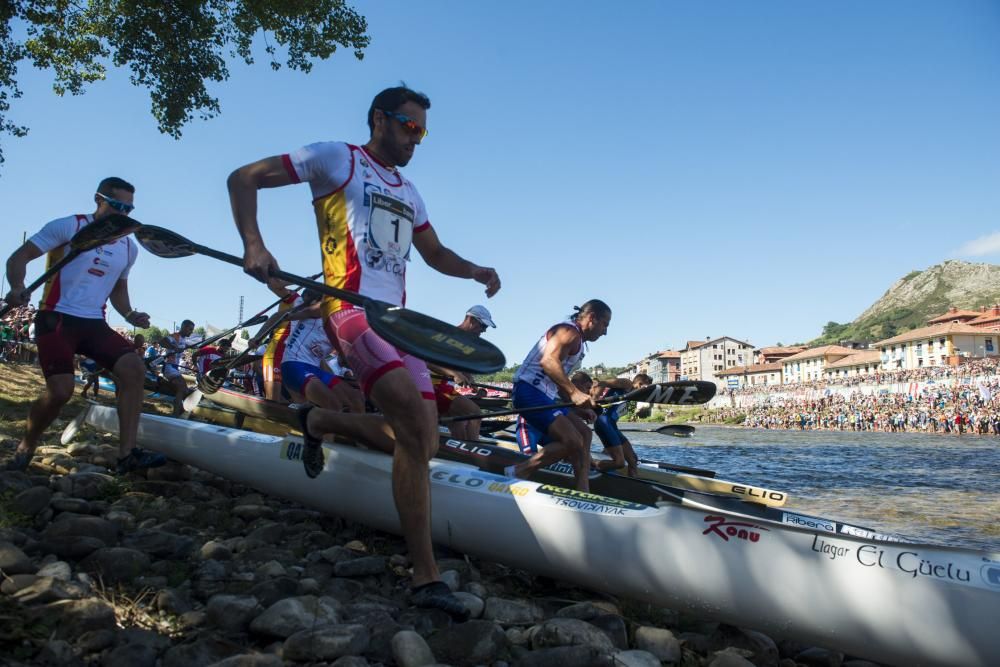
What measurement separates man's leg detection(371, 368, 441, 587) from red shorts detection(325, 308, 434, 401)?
51mm

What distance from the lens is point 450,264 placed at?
4.12 meters

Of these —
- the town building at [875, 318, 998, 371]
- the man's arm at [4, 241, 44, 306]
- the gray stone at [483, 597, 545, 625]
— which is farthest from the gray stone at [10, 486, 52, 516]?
the town building at [875, 318, 998, 371]

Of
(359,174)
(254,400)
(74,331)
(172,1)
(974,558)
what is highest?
(172,1)

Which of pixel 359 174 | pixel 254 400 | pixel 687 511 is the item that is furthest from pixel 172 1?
pixel 687 511

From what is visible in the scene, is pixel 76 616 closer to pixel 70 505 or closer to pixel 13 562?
pixel 13 562

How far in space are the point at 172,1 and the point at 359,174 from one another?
891 centimetres

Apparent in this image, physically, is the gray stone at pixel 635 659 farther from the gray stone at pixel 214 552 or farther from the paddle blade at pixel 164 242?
the paddle blade at pixel 164 242

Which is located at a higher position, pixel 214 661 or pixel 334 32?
pixel 334 32

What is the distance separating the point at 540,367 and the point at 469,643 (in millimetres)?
4170

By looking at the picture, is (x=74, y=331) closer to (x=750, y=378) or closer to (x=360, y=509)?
(x=360, y=509)

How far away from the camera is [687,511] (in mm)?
3166

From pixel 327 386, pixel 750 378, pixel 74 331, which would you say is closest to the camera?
pixel 74 331

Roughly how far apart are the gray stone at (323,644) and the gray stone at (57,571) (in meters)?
1.06

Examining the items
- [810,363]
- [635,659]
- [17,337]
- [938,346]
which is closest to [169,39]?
[635,659]
